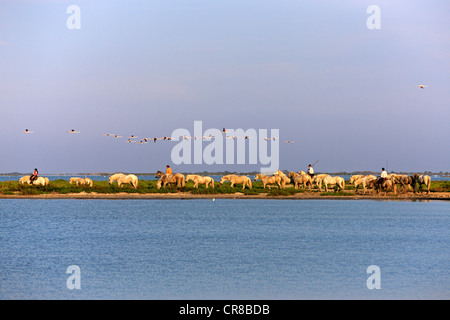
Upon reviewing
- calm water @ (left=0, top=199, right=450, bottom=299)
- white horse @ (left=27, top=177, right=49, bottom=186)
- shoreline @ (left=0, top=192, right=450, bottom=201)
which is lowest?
calm water @ (left=0, top=199, right=450, bottom=299)

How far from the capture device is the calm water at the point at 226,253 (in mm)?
16688

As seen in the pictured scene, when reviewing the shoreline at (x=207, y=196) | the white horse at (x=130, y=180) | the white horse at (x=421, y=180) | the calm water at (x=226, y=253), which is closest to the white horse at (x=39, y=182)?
the shoreline at (x=207, y=196)

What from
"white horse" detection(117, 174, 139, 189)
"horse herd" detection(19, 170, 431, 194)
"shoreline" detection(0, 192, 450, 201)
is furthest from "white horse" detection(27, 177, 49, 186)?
"white horse" detection(117, 174, 139, 189)

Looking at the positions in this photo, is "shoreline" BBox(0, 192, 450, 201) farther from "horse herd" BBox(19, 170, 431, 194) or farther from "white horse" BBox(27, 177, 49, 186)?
"white horse" BBox(27, 177, 49, 186)

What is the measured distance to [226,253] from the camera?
75.7ft

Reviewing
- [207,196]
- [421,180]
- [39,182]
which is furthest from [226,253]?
[39,182]

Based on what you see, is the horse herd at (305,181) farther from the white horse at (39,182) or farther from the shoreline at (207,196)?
the shoreline at (207,196)

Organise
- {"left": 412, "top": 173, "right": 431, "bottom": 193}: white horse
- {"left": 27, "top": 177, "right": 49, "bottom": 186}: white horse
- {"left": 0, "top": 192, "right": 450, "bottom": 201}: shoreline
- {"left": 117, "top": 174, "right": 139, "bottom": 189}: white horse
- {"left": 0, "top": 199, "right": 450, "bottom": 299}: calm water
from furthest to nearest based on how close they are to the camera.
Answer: {"left": 117, "top": 174, "right": 139, "bottom": 189}: white horse → {"left": 27, "top": 177, "right": 49, "bottom": 186}: white horse → {"left": 412, "top": 173, "right": 431, "bottom": 193}: white horse → {"left": 0, "top": 192, "right": 450, "bottom": 201}: shoreline → {"left": 0, "top": 199, "right": 450, "bottom": 299}: calm water

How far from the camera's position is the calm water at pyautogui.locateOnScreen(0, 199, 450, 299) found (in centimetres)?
1669

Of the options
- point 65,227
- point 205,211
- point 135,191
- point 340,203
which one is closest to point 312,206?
point 340,203

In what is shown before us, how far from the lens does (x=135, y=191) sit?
51.0m

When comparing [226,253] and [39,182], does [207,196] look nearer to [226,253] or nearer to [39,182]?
[39,182]
